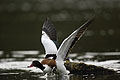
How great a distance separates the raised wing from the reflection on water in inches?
20.9

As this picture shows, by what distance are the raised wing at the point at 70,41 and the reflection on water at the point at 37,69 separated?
53 cm

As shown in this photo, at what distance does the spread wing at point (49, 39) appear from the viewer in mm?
13547

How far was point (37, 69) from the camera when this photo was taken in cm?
1384

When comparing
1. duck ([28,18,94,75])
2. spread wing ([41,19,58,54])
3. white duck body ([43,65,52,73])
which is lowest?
white duck body ([43,65,52,73])

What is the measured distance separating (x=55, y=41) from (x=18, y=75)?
5.82ft

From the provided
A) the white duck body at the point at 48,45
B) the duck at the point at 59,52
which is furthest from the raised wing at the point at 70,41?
the white duck body at the point at 48,45

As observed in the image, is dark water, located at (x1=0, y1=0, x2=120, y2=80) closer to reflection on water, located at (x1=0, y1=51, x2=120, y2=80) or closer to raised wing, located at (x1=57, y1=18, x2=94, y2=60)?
reflection on water, located at (x1=0, y1=51, x2=120, y2=80)

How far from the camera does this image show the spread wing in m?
13.5

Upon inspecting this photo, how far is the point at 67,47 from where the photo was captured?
1230cm

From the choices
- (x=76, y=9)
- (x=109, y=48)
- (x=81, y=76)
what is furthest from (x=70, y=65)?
(x=76, y=9)

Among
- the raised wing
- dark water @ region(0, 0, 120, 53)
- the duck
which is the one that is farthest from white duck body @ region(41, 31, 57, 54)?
dark water @ region(0, 0, 120, 53)

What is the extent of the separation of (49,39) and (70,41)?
7.39 ft

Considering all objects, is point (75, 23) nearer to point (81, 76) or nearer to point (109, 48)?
point (109, 48)

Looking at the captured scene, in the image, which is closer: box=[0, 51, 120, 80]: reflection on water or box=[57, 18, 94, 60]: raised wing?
box=[57, 18, 94, 60]: raised wing
